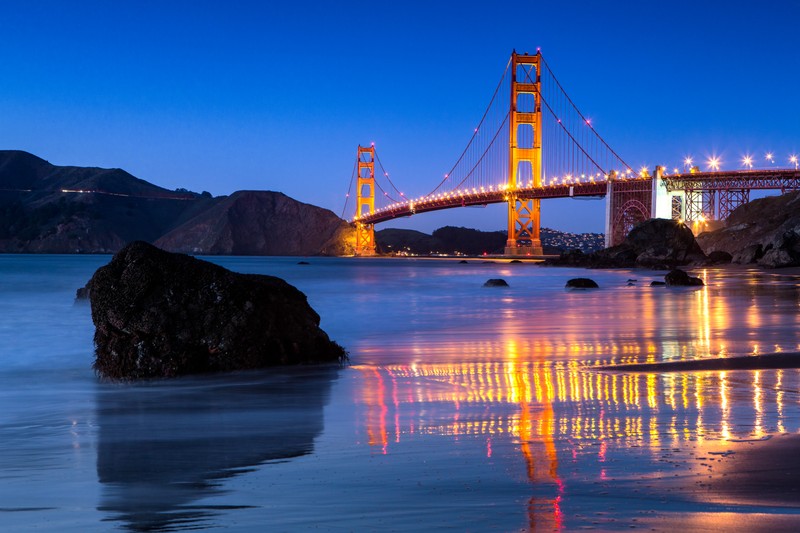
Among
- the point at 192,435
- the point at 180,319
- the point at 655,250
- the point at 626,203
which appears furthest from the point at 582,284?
the point at 626,203

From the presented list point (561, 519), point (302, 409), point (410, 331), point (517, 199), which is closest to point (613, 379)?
point (302, 409)

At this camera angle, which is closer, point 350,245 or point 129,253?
point 129,253

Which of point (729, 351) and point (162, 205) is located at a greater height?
point (162, 205)

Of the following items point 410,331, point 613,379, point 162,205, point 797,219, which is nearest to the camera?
point 613,379

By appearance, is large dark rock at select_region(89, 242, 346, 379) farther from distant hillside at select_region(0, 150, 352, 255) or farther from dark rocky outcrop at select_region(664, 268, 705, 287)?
distant hillside at select_region(0, 150, 352, 255)

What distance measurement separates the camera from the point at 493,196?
223 ft

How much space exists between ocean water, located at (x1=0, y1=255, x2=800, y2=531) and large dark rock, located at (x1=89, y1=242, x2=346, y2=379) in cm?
24

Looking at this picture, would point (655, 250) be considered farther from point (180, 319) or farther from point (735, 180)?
point (180, 319)

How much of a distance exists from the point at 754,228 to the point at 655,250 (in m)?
10.8

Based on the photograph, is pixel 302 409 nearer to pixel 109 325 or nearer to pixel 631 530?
pixel 109 325

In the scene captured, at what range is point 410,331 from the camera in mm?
12055

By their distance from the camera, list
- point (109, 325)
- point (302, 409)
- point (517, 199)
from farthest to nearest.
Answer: point (517, 199) → point (109, 325) → point (302, 409)

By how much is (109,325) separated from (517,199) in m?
62.5

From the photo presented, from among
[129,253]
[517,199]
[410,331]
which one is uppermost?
[517,199]
